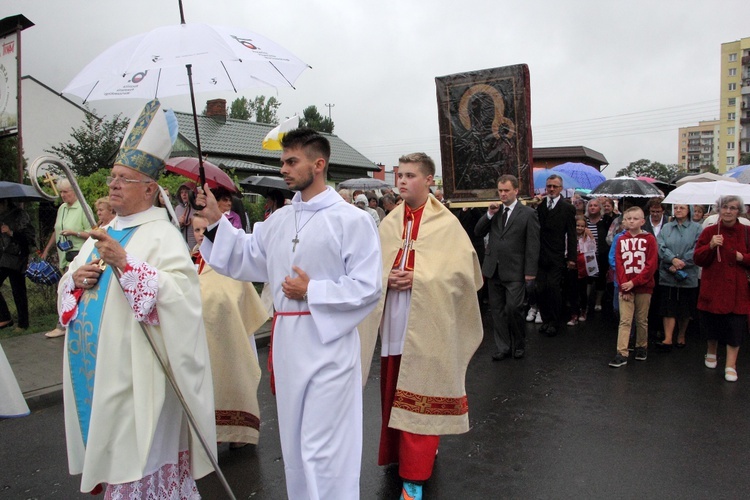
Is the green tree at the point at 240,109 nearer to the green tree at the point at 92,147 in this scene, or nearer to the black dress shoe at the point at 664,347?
the green tree at the point at 92,147

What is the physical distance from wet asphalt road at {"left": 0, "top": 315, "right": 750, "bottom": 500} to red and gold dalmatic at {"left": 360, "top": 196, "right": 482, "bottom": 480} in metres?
0.39

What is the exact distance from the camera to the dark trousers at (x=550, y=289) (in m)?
8.60

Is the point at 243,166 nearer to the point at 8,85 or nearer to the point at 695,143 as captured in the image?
the point at 8,85

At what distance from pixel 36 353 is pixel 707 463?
663cm

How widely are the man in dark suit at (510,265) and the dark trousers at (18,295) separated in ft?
18.8

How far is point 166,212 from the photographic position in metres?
3.33

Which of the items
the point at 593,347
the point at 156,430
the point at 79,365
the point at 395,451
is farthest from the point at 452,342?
the point at 593,347

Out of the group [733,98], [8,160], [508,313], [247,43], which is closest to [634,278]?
[508,313]

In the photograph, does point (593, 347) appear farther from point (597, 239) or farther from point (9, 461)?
point (9, 461)

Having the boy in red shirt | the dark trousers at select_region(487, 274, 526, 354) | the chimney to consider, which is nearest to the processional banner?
the dark trousers at select_region(487, 274, 526, 354)

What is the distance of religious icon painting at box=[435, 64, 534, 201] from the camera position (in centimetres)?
685

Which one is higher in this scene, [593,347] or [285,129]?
[285,129]

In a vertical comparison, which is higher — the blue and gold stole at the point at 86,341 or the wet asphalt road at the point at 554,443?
the blue and gold stole at the point at 86,341

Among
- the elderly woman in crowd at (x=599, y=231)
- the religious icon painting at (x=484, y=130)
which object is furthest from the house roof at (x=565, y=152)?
the religious icon painting at (x=484, y=130)
